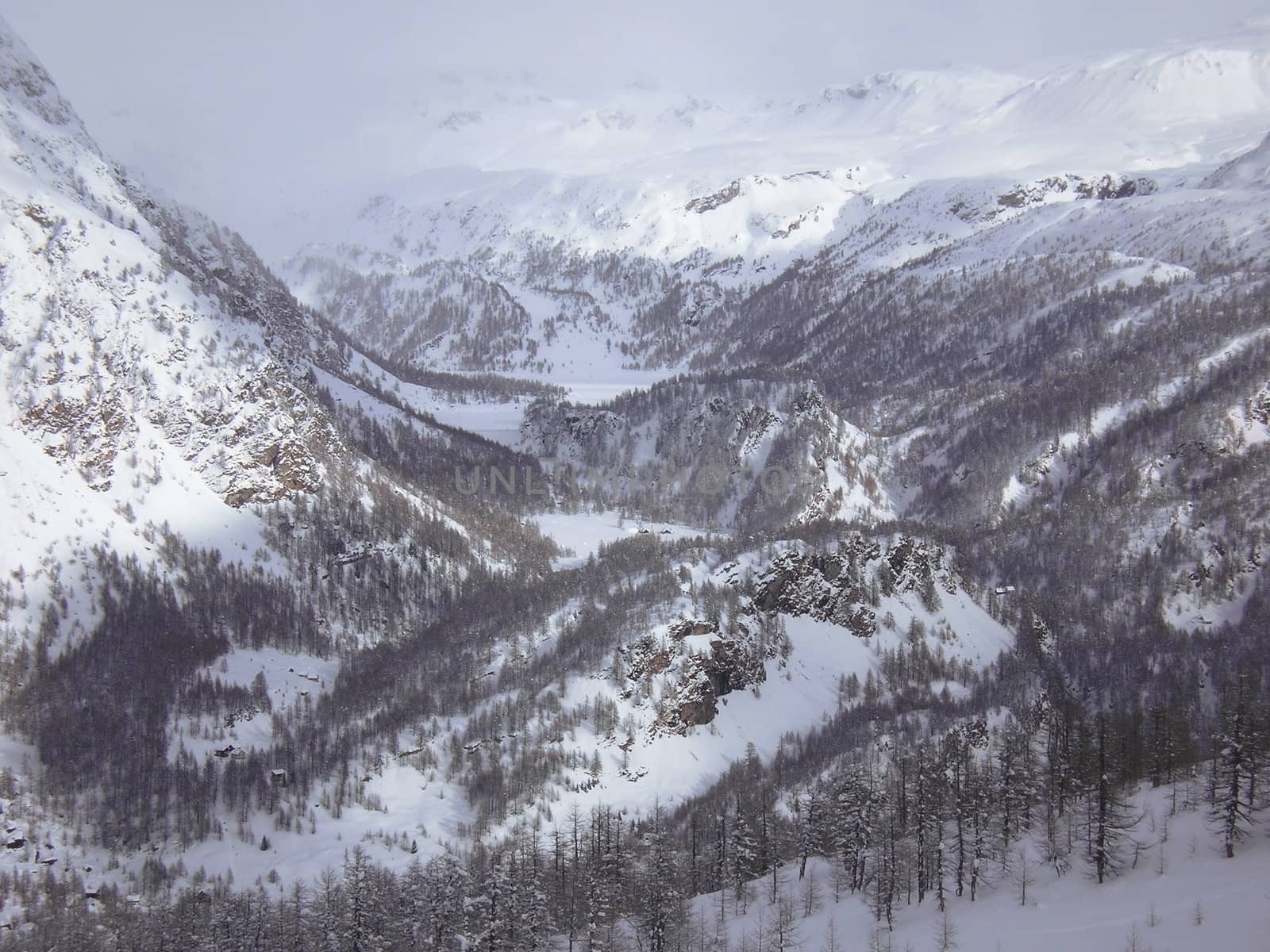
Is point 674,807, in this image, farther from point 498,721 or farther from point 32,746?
point 32,746

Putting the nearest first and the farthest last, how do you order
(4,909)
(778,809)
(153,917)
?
(153,917) < (4,909) < (778,809)

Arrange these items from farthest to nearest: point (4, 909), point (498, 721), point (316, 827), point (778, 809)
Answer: point (498, 721) → point (316, 827) → point (778, 809) → point (4, 909)

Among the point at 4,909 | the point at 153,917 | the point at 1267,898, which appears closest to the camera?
the point at 1267,898

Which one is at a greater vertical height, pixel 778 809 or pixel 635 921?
pixel 778 809

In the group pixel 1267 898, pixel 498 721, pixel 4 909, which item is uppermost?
pixel 498 721

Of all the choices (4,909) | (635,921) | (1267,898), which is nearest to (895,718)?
(635,921)

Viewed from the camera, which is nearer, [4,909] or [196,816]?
[4,909]

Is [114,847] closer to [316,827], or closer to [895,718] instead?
[316,827]

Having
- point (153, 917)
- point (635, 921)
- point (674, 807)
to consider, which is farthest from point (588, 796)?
point (153, 917)

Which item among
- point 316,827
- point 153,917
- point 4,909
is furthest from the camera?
point 316,827
